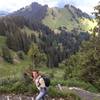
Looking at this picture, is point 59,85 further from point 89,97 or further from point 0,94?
point 0,94

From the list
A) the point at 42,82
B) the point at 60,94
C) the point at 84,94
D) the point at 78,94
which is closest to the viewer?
the point at 42,82

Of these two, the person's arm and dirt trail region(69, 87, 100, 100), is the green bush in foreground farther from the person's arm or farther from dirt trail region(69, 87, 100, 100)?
the person's arm

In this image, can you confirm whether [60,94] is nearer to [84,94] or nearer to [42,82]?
[84,94]

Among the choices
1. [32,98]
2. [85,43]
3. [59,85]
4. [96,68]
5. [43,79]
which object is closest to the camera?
[43,79]

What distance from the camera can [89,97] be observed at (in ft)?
69.5

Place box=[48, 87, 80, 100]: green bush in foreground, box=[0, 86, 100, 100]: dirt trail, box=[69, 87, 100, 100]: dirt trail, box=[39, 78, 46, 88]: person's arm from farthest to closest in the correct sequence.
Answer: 1. box=[69, 87, 100, 100]: dirt trail
2. box=[0, 86, 100, 100]: dirt trail
3. box=[48, 87, 80, 100]: green bush in foreground
4. box=[39, 78, 46, 88]: person's arm

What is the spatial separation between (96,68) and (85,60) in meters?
1.42

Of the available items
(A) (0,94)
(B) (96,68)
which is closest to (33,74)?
(A) (0,94)

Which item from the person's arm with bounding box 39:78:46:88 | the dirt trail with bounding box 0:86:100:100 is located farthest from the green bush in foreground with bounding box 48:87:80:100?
the person's arm with bounding box 39:78:46:88

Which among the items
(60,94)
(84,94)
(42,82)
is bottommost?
(84,94)

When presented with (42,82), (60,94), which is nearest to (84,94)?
(60,94)

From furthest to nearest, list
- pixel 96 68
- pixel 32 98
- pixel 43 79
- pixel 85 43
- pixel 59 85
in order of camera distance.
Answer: pixel 85 43 → pixel 96 68 → pixel 59 85 → pixel 32 98 → pixel 43 79

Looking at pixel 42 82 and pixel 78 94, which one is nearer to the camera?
pixel 42 82

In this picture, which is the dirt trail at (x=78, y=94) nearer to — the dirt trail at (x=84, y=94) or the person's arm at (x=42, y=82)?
the dirt trail at (x=84, y=94)
